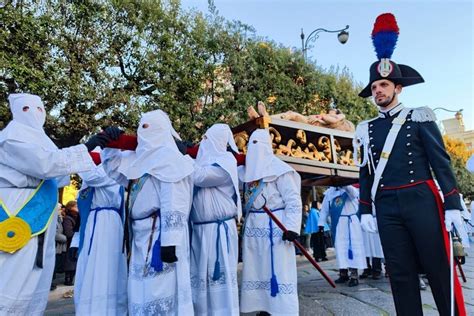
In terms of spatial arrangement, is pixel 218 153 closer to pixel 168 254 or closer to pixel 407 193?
pixel 168 254

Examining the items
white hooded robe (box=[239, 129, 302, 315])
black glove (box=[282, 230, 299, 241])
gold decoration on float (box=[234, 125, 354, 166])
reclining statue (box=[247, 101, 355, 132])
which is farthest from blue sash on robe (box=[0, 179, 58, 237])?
reclining statue (box=[247, 101, 355, 132])

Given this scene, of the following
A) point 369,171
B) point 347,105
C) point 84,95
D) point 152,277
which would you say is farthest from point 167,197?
point 347,105

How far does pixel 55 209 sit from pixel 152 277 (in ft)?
3.24

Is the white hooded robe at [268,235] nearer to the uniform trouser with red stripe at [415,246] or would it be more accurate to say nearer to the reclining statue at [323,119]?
the reclining statue at [323,119]

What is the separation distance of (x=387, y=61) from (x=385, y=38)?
0.79ft

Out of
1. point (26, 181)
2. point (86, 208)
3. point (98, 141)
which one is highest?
point (98, 141)

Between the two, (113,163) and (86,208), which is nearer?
(113,163)

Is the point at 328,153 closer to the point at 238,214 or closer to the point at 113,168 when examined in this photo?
the point at 238,214

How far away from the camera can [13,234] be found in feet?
9.98

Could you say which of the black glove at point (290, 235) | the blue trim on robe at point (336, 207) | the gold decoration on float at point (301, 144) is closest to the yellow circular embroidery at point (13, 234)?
the black glove at point (290, 235)

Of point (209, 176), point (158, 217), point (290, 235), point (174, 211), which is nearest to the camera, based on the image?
point (174, 211)

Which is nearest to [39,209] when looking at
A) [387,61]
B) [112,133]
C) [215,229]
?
[112,133]

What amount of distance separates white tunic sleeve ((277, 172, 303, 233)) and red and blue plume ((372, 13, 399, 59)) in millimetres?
1644

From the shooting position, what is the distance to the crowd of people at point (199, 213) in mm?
2957
